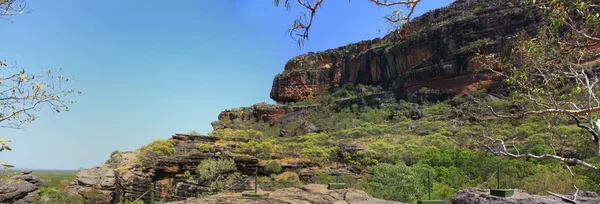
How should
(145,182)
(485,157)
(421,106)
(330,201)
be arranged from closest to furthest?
(330,201) → (485,157) → (145,182) → (421,106)

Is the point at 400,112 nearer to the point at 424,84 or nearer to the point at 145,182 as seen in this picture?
the point at 424,84

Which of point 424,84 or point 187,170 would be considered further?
point 424,84

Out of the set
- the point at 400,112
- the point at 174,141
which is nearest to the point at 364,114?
the point at 400,112

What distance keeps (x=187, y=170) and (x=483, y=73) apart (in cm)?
Answer: 2778

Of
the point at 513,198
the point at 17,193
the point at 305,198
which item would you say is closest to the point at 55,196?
the point at 17,193

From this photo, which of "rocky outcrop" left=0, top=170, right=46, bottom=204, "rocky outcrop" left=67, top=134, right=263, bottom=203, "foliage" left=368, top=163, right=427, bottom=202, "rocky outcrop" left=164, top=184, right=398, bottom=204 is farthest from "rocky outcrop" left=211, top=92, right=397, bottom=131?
"rocky outcrop" left=164, top=184, right=398, bottom=204

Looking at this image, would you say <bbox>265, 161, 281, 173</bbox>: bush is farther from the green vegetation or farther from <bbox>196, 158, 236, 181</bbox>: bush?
<bbox>196, 158, 236, 181</bbox>: bush

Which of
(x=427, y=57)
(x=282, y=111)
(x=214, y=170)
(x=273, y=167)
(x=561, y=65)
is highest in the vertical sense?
(x=427, y=57)

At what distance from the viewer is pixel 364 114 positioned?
37.8 metres

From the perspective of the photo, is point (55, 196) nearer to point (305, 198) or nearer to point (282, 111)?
point (305, 198)

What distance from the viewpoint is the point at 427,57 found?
41344mm

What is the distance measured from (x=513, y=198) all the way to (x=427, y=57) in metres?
37.7

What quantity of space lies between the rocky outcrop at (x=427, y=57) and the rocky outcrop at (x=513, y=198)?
66.6ft

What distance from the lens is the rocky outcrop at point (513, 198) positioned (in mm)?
5355
